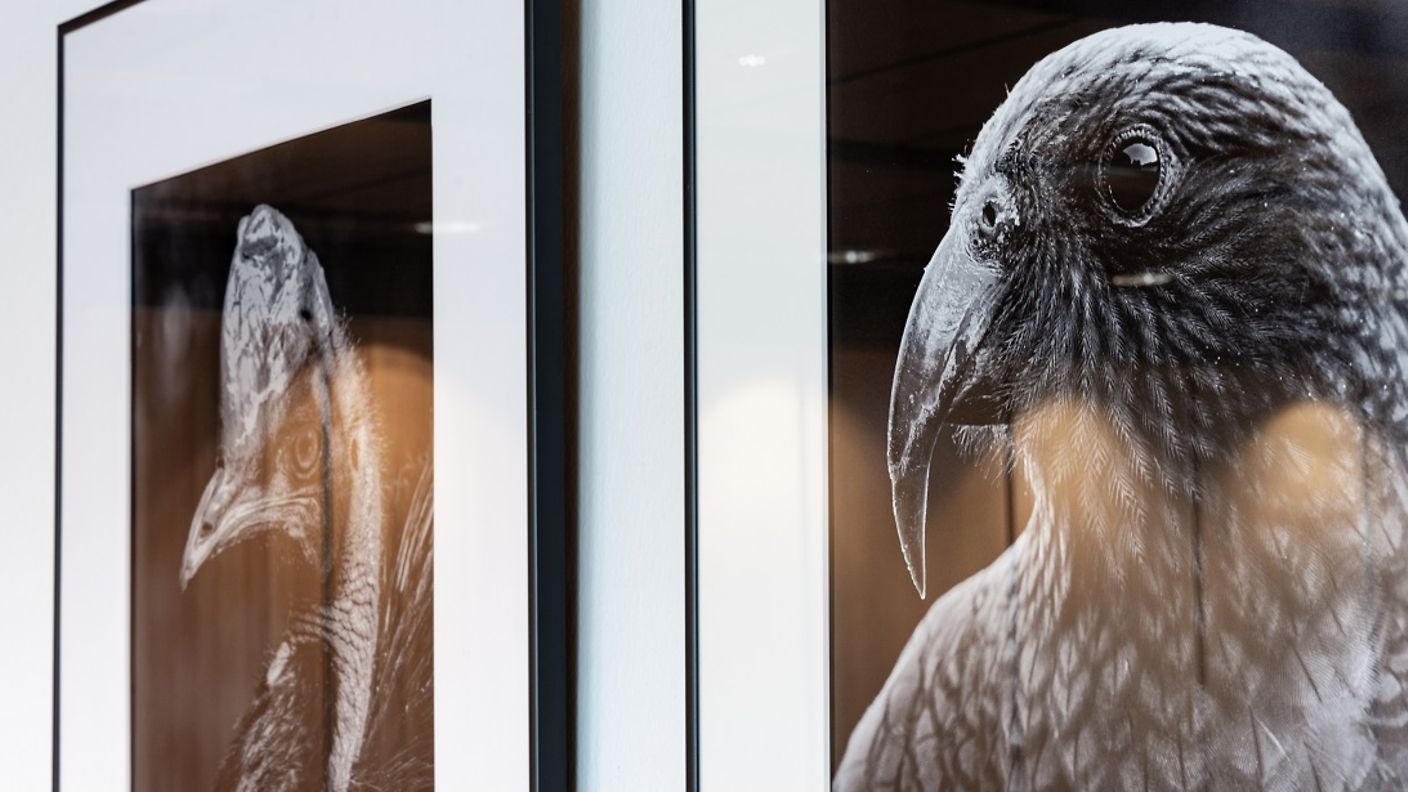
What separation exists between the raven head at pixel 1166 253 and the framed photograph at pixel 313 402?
349 millimetres

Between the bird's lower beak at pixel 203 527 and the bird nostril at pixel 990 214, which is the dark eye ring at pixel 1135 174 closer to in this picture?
the bird nostril at pixel 990 214

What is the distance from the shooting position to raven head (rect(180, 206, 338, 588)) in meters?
1.00

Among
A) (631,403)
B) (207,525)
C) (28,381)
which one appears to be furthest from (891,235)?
(28,381)

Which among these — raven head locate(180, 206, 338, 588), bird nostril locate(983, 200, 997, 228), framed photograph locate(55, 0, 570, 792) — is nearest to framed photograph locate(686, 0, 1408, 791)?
bird nostril locate(983, 200, 997, 228)

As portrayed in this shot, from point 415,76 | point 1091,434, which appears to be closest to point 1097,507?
point 1091,434

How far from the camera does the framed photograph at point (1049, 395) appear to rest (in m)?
0.47

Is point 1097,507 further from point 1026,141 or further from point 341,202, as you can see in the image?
point 341,202

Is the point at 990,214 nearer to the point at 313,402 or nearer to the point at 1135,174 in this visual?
the point at 1135,174

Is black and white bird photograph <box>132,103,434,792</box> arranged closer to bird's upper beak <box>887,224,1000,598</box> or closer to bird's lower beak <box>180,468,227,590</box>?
bird's lower beak <box>180,468,227,590</box>

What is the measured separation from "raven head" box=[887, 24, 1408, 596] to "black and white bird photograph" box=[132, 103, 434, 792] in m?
0.44

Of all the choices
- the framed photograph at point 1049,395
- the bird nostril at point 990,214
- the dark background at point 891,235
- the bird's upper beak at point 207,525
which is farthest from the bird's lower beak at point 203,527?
the bird nostril at point 990,214

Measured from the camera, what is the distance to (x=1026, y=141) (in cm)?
59

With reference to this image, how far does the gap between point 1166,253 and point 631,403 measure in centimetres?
41

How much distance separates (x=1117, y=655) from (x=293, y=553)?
683mm
